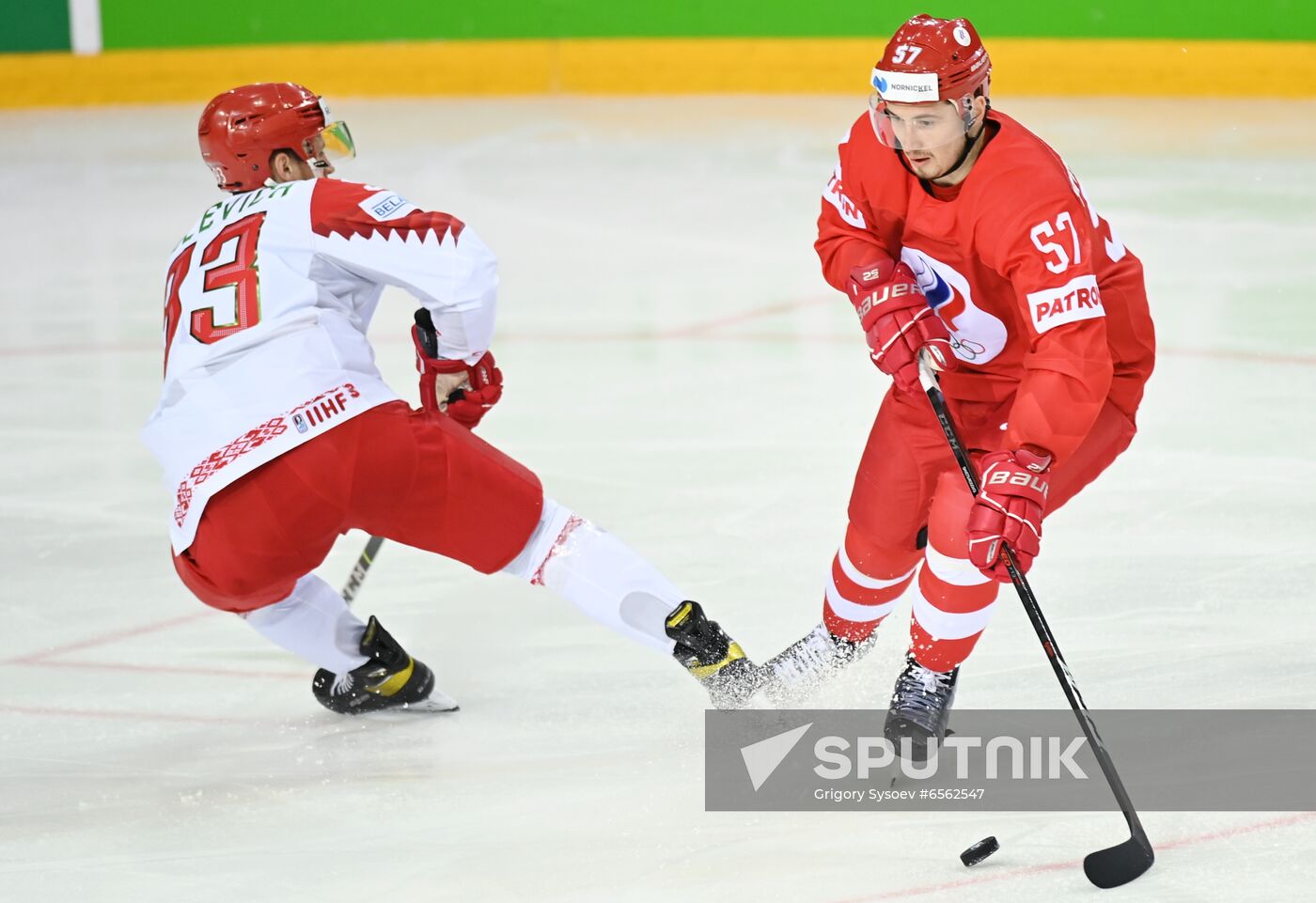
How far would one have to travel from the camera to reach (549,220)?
717 centimetres

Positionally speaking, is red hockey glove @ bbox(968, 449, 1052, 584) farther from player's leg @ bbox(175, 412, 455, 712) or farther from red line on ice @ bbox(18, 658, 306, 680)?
red line on ice @ bbox(18, 658, 306, 680)

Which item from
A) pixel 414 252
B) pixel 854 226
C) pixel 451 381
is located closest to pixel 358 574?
pixel 451 381

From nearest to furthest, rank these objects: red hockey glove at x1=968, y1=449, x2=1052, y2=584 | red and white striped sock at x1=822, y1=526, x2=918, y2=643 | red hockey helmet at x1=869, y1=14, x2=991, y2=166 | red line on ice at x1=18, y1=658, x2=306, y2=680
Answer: red hockey glove at x1=968, y1=449, x2=1052, y2=584
red hockey helmet at x1=869, y1=14, x2=991, y2=166
red and white striped sock at x1=822, y1=526, x2=918, y2=643
red line on ice at x1=18, y1=658, x2=306, y2=680

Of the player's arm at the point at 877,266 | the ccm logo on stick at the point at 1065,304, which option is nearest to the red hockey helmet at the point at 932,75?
the player's arm at the point at 877,266

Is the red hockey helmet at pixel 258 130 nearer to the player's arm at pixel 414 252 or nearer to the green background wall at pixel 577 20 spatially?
the player's arm at pixel 414 252

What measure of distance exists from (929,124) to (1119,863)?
3.31 feet

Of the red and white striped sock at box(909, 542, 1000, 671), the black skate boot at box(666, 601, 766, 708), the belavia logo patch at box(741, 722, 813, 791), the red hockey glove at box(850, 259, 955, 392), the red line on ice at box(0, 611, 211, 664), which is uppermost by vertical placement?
the red hockey glove at box(850, 259, 955, 392)

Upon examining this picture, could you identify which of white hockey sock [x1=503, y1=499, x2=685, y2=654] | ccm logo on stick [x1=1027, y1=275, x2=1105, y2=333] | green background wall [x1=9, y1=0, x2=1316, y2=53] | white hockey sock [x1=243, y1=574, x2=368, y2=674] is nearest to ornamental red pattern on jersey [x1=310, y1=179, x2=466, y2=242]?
white hockey sock [x1=503, y1=499, x2=685, y2=654]

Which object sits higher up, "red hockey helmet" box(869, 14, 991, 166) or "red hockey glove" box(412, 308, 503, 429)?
"red hockey helmet" box(869, 14, 991, 166)

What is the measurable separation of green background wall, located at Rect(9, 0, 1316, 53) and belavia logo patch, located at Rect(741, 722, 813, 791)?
745 centimetres

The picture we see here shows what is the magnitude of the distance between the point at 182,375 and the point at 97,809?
0.63m

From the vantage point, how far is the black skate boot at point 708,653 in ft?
8.93

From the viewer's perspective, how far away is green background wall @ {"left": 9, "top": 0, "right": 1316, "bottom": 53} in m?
9.68

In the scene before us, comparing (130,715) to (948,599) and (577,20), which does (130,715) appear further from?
(577,20)
